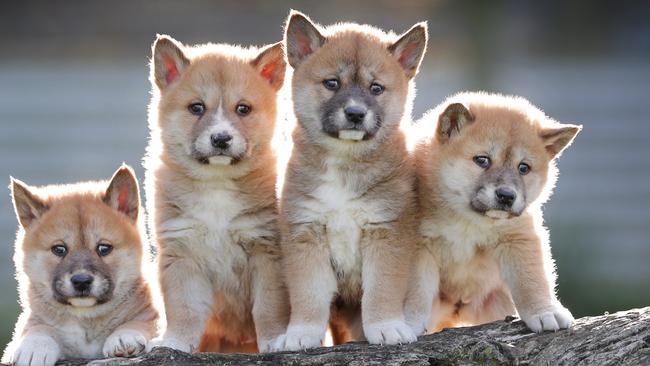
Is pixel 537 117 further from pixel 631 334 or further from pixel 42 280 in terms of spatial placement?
pixel 42 280

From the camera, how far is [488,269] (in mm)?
6688

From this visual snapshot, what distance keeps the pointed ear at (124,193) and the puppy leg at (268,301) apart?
2.84ft

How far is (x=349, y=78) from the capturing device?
21.7 ft

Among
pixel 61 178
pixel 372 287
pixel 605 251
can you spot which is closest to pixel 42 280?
pixel 372 287

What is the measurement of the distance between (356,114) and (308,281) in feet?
3.14

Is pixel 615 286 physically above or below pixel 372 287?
above

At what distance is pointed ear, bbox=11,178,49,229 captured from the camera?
6832 millimetres

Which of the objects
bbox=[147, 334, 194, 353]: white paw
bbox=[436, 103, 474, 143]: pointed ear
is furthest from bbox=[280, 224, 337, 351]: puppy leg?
bbox=[436, 103, 474, 143]: pointed ear

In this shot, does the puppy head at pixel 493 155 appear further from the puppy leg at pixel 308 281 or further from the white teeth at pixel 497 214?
the puppy leg at pixel 308 281

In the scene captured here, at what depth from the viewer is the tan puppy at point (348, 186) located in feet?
20.9

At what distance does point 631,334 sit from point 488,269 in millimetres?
1034

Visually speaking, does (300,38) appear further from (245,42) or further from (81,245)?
(245,42)

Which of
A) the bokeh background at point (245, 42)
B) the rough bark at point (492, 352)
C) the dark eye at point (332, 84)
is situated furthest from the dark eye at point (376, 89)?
the bokeh background at point (245, 42)

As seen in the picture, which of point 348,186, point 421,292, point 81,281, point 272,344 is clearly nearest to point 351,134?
point 348,186
